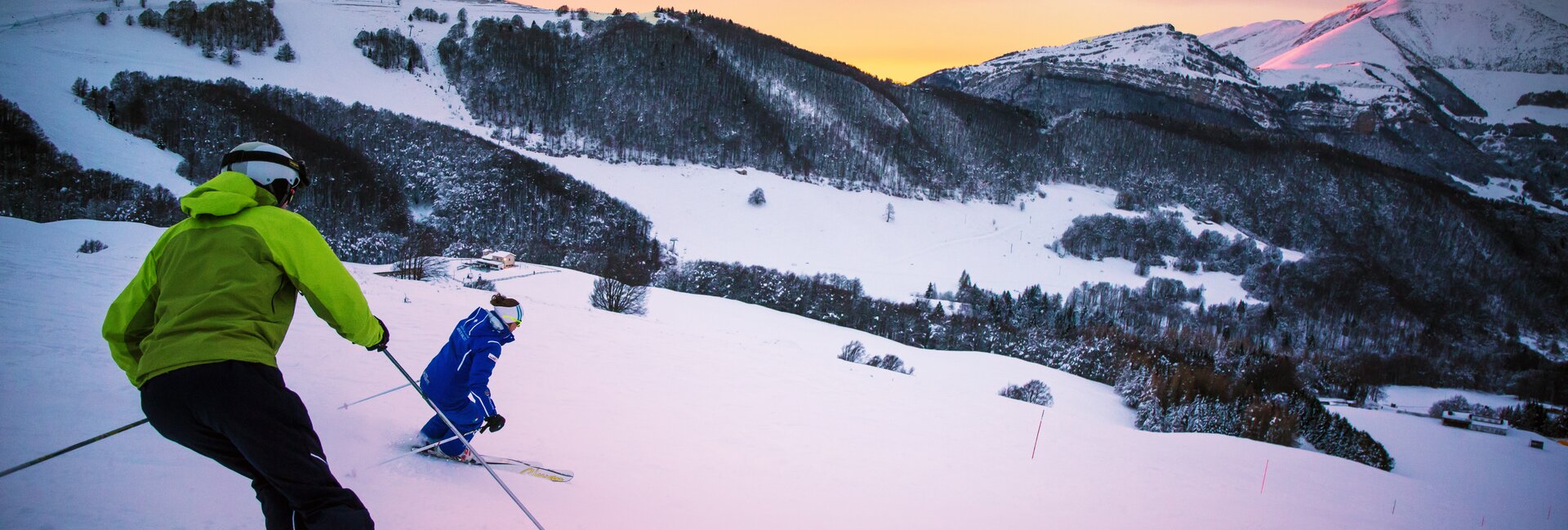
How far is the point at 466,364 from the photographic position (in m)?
4.27

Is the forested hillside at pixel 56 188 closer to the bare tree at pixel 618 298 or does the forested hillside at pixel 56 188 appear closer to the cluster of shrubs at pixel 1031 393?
the bare tree at pixel 618 298

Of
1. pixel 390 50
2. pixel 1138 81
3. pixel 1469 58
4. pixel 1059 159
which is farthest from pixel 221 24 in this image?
pixel 1469 58

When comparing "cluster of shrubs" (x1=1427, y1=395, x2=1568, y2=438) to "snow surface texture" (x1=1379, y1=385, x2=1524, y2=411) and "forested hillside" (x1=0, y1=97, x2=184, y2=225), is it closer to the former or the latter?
"snow surface texture" (x1=1379, y1=385, x2=1524, y2=411)

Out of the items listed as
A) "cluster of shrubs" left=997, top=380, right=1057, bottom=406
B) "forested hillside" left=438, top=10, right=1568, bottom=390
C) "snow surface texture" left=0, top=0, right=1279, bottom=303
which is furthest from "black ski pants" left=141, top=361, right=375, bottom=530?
"forested hillside" left=438, top=10, right=1568, bottom=390

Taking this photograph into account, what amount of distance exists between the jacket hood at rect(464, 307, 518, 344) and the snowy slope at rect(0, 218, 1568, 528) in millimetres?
850

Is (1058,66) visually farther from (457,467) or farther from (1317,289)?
(457,467)

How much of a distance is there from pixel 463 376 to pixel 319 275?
1956mm

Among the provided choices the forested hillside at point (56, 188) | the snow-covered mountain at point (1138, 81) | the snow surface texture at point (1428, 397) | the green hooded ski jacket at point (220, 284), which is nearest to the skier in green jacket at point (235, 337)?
the green hooded ski jacket at point (220, 284)

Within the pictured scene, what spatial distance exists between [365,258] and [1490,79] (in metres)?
231

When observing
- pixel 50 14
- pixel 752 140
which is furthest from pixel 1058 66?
pixel 50 14

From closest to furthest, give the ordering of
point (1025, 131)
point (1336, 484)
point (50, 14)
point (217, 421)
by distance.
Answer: point (217, 421) < point (1336, 484) < point (50, 14) < point (1025, 131)

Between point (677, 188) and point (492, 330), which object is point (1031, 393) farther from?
point (677, 188)

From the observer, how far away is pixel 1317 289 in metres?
69.4

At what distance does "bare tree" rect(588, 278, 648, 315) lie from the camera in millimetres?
17453
